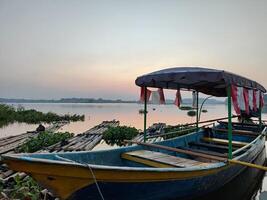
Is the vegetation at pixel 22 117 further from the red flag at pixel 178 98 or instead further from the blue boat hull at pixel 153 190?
the blue boat hull at pixel 153 190

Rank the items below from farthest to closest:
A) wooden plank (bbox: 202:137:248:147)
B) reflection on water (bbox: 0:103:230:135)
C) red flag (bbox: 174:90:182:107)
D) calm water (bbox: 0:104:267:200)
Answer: reflection on water (bbox: 0:103:230:135) < calm water (bbox: 0:104:267:200) < red flag (bbox: 174:90:182:107) < wooden plank (bbox: 202:137:248:147)

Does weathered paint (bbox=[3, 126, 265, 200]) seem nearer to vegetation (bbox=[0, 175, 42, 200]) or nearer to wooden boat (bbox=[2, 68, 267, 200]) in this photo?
→ wooden boat (bbox=[2, 68, 267, 200])

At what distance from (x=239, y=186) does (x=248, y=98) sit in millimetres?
3373

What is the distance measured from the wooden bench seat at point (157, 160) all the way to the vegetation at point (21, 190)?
2.39m

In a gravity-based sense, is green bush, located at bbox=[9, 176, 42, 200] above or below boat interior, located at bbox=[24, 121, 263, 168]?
below

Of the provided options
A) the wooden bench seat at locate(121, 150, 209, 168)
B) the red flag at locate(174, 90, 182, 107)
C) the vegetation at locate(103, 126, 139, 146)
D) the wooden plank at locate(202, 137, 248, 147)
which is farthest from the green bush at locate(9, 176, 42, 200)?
the vegetation at locate(103, 126, 139, 146)

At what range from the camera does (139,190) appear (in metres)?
4.66

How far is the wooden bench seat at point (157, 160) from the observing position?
561 cm

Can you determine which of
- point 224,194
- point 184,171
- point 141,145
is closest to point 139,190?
point 184,171

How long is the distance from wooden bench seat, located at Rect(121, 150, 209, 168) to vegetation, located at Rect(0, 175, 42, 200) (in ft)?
7.83

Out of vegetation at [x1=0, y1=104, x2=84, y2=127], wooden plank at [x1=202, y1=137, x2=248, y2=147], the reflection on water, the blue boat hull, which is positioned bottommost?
the reflection on water

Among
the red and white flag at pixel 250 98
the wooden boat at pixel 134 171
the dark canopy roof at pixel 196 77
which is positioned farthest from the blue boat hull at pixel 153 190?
the dark canopy roof at pixel 196 77

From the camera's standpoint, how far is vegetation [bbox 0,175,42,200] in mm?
5645

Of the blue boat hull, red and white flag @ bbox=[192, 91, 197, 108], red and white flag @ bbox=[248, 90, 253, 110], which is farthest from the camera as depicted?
red and white flag @ bbox=[192, 91, 197, 108]
